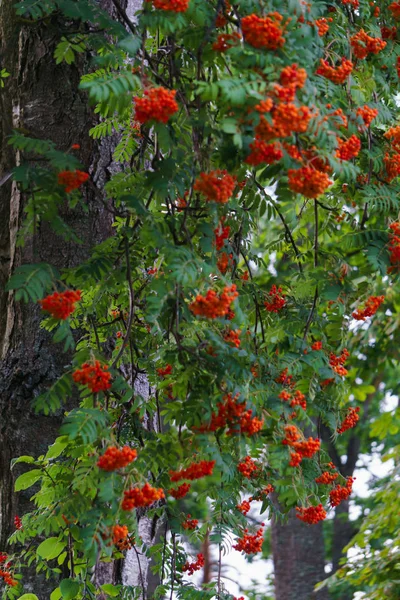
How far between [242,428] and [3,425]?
4.43 feet

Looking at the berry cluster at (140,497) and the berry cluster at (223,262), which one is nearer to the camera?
the berry cluster at (140,497)

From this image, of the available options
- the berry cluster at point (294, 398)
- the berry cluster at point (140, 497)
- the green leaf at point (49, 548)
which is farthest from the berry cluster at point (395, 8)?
the green leaf at point (49, 548)

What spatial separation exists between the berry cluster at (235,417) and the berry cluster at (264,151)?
27.7 inches

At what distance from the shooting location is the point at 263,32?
217 cm

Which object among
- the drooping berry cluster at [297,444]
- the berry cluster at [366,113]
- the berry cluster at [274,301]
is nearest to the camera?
the drooping berry cluster at [297,444]

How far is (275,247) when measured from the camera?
13.0ft

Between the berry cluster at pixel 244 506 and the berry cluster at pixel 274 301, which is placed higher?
the berry cluster at pixel 274 301

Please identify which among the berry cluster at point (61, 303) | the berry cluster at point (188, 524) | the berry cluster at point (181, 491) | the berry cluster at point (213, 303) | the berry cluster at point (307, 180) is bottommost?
the berry cluster at point (181, 491)

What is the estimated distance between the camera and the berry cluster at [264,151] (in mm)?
2145

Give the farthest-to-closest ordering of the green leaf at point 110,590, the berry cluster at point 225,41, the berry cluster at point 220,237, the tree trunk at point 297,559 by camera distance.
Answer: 1. the tree trunk at point 297,559
2. the green leaf at point 110,590
3. the berry cluster at point 220,237
4. the berry cluster at point 225,41

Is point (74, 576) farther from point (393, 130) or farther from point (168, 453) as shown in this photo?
point (393, 130)

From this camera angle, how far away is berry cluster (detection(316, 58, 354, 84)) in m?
2.54

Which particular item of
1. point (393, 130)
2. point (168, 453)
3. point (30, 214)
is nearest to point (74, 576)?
point (168, 453)

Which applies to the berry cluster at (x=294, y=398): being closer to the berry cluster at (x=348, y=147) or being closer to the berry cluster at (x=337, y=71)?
the berry cluster at (x=348, y=147)
